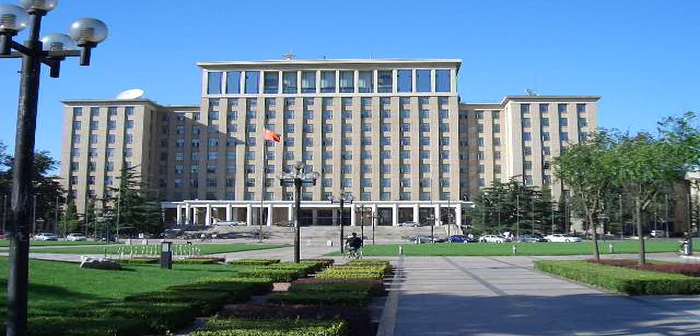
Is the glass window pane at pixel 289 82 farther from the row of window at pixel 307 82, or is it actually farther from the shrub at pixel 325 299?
the shrub at pixel 325 299

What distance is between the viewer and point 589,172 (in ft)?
92.9

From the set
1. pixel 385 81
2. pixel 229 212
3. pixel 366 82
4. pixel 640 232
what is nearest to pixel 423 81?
pixel 385 81

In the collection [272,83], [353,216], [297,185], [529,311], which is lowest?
[529,311]

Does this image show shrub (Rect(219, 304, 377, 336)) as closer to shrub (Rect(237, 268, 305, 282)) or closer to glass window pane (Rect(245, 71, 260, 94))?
shrub (Rect(237, 268, 305, 282))

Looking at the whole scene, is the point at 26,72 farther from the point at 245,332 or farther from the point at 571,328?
the point at 571,328

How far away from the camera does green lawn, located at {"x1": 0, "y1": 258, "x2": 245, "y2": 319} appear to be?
12.1 m

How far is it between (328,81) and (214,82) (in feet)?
70.9

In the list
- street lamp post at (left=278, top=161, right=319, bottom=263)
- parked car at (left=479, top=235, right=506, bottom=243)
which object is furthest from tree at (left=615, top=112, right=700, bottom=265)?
parked car at (left=479, top=235, right=506, bottom=243)

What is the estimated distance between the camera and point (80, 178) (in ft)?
383

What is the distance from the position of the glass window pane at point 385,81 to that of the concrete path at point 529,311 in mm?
98612

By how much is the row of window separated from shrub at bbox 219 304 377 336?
354 ft

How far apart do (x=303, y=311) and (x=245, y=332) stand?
2.07 metres

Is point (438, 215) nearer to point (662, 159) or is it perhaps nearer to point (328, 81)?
point (328, 81)

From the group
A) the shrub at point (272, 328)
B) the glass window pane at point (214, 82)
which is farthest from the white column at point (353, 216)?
the shrub at point (272, 328)
